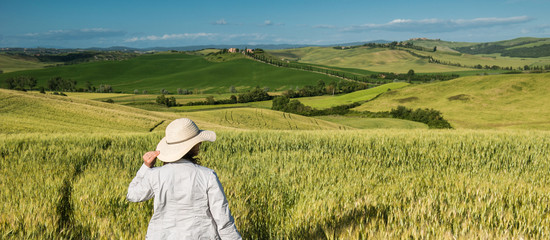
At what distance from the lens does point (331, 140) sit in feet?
42.1

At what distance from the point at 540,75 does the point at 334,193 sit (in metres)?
126

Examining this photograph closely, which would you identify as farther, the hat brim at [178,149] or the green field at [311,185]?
the green field at [311,185]

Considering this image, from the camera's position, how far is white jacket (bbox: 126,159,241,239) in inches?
119

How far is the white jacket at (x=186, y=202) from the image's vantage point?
3029mm

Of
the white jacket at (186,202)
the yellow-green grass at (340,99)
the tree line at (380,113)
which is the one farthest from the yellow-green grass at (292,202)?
the yellow-green grass at (340,99)

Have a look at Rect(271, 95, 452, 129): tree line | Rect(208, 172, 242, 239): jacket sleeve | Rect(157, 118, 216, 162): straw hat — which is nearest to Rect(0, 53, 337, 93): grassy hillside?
Rect(271, 95, 452, 129): tree line

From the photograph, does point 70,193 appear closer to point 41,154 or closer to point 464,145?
point 41,154

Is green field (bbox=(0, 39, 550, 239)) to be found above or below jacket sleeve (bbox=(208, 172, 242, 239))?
below

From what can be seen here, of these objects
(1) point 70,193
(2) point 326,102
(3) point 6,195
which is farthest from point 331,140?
(2) point 326,102

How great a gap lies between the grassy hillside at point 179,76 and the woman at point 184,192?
417 ft

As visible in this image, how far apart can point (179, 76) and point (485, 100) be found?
127565 mm

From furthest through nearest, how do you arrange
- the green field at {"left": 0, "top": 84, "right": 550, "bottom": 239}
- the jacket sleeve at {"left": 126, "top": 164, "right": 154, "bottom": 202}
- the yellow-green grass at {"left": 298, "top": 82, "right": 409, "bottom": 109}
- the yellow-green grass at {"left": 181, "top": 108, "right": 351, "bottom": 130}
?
the yellow-green grass at {"left": 298, "top": 82, "right": 409, "bottom": 109} → the yellow-green grass at {"left": 181, "top": 108, "right": 351, "bottom": 130} → the green field at {"left": 0, "top": 84, "right": 550, "bottom": 239} → the jacket sleeve at {"left": 126, "top": 164, "right": 154, "bottom": 202}

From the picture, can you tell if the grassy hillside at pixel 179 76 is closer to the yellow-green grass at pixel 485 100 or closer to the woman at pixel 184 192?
the yellow-green grass at pixel 485 100

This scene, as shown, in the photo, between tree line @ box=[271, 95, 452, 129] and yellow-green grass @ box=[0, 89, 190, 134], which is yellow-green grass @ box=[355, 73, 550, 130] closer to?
tree line @ box=[271, 95, 452, 129]
